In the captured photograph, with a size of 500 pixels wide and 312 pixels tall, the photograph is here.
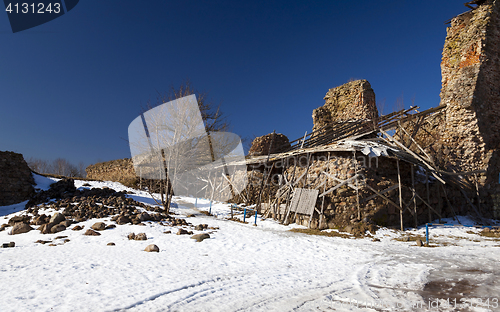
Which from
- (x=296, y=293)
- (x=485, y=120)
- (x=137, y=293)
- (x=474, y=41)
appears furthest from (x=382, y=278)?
(x=474, y=41)

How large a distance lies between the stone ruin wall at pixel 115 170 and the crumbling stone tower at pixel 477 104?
70.1ft

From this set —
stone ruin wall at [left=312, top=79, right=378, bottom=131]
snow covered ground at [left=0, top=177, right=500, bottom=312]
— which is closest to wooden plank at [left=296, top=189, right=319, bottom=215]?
snow covered ground at [left=0, top=177, right=500, bottom=312]

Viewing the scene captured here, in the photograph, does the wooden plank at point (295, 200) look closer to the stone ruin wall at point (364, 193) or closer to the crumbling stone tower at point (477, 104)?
the stone ruin wall at point (364, 193)

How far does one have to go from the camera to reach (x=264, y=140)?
17906 millimetres

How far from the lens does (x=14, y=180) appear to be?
11.5 metres

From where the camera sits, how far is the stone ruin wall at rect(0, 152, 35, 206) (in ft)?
36.3

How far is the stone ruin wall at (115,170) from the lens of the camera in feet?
72.5

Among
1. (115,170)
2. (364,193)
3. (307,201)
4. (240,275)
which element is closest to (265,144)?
(307,201)

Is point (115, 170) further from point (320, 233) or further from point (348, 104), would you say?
point (320, 233)

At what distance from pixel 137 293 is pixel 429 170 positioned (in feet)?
37.9

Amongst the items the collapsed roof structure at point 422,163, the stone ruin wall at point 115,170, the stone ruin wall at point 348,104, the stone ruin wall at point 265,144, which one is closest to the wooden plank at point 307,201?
the collapsed roof structure at point 422,163

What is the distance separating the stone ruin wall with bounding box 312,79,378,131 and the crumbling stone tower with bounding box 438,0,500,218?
4.20 metres

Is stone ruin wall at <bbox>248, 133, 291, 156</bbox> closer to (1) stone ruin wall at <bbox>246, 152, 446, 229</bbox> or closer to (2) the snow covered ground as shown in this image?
(1) stone ruin wall at <bbox>246, 152, 446, 229</bbox>

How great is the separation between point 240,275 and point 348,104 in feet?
50.6
